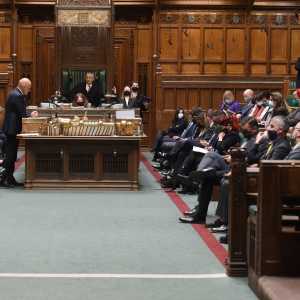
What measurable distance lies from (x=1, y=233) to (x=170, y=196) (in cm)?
367

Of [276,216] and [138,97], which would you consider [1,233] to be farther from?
[138,97]

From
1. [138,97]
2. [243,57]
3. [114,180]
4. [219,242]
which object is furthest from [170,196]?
[243,57]

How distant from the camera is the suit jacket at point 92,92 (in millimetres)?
14883

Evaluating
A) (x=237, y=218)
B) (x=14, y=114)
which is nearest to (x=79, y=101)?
(x=14, y=114)

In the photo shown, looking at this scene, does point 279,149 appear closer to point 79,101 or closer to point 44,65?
point 79,101

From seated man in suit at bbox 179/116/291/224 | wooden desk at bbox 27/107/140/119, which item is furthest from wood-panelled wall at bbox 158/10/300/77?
seated man in suit at bbox 179/116/291/224

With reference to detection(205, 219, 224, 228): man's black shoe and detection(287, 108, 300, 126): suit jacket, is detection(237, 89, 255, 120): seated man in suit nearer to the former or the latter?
detection(287, 108, 300, 126): suit jacket

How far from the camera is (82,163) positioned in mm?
12117

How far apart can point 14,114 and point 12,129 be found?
0.27m

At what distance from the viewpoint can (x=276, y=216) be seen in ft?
18.6

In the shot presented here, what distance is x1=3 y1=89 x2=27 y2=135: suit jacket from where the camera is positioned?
40.9 feet

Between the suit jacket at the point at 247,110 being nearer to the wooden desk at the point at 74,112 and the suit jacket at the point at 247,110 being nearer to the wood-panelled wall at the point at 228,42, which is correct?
the wooden desk at the point at 74,112

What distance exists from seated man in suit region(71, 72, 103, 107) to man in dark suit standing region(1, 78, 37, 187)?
7.54 feet

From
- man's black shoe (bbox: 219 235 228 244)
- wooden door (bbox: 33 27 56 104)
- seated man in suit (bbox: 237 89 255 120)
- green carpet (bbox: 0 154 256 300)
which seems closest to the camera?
green carpet (bbox: 0 154 256 300)
